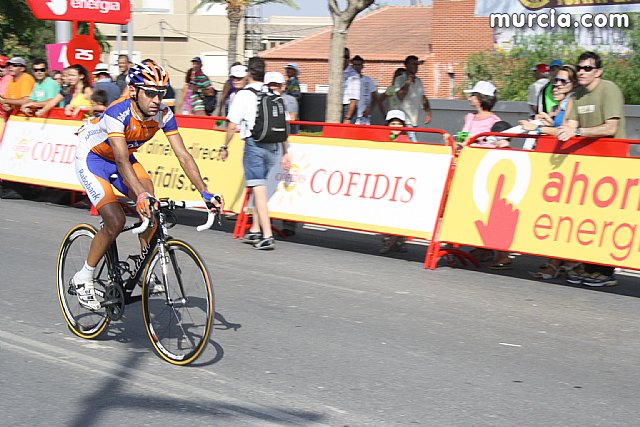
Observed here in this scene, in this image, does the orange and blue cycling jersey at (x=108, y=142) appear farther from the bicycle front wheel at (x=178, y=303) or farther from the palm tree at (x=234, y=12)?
the palm tree at (x=234, y=12)

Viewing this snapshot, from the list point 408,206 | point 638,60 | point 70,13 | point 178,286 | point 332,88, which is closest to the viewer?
point 178,286

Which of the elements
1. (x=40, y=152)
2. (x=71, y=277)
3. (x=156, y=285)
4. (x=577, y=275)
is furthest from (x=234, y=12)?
(x=156, y=285)

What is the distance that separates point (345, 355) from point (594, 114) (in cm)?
433

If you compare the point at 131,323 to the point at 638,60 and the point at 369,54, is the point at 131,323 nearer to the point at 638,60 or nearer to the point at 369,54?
the point at 638,60

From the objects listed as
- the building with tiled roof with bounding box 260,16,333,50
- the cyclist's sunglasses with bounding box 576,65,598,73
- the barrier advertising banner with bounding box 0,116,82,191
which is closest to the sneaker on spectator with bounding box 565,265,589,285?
the cyclist's sunglasses with bounding box 576,65,598,73

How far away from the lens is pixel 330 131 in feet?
39.3

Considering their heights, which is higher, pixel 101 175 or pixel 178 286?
pixel 101 175

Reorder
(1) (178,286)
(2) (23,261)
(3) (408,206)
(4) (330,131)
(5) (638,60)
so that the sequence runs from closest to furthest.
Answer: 1. (1) (178,286)
2. (2) (23,261)
3. (3) (408,206)
4. (4) (330,131)
5. (5) (638,60)

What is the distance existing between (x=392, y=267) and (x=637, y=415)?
4934 millimetres

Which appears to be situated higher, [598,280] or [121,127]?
[121,127]

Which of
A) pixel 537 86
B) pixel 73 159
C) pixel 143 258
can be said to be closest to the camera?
pixel 143 258

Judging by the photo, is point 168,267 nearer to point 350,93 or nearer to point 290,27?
point 350,93

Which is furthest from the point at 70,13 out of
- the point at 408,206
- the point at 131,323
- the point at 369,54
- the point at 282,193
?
the point at 369,54

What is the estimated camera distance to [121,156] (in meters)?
6.50
